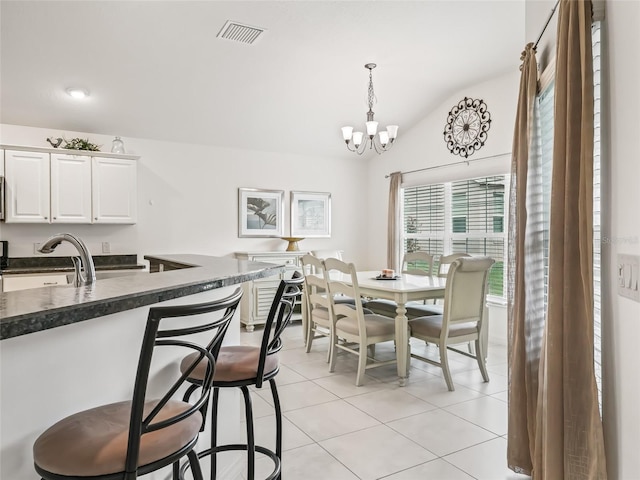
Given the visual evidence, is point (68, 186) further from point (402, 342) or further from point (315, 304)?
point (402, 342)

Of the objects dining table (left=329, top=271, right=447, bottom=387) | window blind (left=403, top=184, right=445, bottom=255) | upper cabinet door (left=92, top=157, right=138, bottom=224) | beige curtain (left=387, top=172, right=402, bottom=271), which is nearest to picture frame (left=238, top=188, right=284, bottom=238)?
upper cabinet door (left=92, top=157, right=138, bottom=224)

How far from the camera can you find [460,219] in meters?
5.40

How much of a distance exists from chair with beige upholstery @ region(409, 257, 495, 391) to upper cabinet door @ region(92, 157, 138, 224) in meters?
3.34

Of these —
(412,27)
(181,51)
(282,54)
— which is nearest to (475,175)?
(412,27)

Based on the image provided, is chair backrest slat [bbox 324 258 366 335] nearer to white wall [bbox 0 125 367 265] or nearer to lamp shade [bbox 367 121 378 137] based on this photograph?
lamp shade [bbox 367 121 378 137]

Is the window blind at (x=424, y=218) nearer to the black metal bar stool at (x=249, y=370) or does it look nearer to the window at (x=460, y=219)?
the window at (x=460, y=219)

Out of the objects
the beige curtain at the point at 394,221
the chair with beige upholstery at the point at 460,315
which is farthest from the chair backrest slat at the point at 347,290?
the beige curtain at the point at 394,221

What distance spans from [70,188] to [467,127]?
441 cm

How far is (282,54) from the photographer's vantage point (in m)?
4.13

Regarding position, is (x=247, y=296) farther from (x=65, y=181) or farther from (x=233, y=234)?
(x=65, y=181)

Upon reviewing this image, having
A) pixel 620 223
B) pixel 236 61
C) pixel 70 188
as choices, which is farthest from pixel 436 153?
pixel 620 223

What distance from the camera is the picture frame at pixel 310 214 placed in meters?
6.36

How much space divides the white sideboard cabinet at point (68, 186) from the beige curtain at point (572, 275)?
4.51 metres

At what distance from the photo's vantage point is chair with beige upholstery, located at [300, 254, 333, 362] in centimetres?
395
